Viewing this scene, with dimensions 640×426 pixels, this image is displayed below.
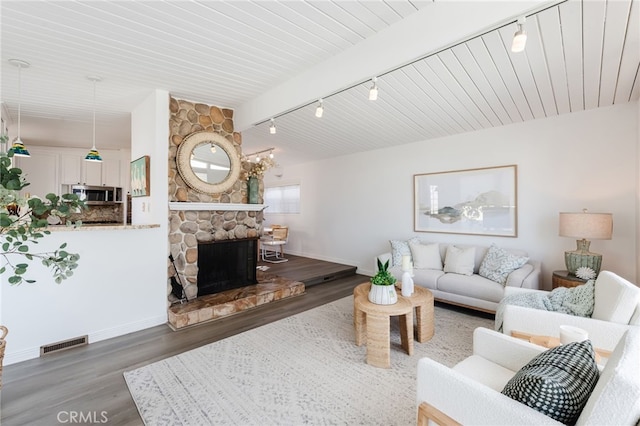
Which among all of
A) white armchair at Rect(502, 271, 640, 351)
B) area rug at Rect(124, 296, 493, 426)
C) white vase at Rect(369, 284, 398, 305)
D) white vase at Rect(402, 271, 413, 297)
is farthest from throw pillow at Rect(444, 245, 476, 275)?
white vase at Rect(369, 284, 398, 305)

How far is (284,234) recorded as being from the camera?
7066 mm

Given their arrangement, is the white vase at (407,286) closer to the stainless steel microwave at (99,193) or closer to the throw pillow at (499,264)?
the throw pillow at (499,264)

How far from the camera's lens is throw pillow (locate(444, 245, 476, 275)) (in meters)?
3.92

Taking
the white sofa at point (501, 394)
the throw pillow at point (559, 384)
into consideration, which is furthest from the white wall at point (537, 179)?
the throw pillow at point (559, 384)

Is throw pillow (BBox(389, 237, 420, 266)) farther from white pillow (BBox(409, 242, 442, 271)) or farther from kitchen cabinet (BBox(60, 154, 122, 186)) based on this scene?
kitchen cabinet (BBox(60, 154, 122, 186))

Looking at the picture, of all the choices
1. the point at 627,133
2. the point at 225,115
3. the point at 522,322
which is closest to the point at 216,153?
the point at 225,115

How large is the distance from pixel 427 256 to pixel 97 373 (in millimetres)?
4148

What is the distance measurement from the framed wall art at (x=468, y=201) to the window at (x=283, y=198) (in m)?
3.46

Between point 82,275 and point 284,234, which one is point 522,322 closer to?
point 82,275

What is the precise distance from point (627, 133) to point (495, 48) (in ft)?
7.36

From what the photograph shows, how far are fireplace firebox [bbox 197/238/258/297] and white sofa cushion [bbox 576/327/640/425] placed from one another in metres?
3.92

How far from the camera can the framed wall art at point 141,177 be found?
3514mm

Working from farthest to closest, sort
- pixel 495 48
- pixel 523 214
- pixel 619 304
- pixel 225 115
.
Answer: pixel 225 115 < pixel 523 214 < pixel 495 48 < pixel 619 304

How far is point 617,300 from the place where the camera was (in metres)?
1.94
